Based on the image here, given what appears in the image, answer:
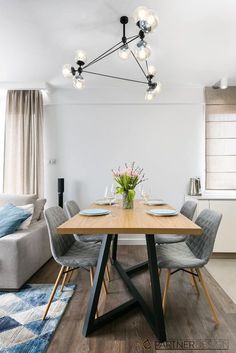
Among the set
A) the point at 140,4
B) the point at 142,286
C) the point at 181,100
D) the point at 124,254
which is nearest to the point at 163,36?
the point at 140,4

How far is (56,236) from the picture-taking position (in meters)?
1.98

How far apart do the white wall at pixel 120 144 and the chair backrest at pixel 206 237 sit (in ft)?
6.07

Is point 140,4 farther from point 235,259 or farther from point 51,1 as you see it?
point 235,259

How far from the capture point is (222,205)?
3.39 meters

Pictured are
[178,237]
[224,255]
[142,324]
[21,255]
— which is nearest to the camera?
[142,324]

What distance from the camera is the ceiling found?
6.55ft

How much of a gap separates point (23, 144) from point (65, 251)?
232cm

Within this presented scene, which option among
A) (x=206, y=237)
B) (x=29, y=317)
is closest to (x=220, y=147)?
(x=206, y=237)

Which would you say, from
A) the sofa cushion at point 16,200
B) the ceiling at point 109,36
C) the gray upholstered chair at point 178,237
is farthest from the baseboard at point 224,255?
the sofa cushion at point 16,200

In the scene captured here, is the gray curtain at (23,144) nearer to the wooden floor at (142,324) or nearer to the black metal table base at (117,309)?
the wooden floor at (142,324)

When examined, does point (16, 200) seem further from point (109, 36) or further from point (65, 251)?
point (109, 36)

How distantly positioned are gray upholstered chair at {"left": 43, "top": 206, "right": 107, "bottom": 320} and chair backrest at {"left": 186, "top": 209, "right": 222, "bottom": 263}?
0.86 m

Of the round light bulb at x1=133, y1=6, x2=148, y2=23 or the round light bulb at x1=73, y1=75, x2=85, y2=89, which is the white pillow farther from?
the round light bulb at x1=133, y1=6, x2=148, y2=23

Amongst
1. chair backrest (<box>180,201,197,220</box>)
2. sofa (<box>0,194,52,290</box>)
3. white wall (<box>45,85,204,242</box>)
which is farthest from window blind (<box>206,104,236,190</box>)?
sofa (<box>0,194,52,290</box>)
